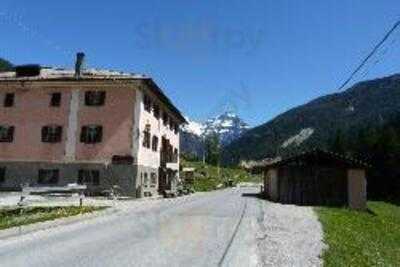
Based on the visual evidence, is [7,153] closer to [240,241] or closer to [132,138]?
[132,138]

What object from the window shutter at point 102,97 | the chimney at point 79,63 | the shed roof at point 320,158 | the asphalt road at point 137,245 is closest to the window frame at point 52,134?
the window shutter at point 102,97

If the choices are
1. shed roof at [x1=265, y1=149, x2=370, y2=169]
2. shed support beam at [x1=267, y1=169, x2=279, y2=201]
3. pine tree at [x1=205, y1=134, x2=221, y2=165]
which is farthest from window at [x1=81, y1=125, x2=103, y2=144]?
pine tree at [x1=205, y1=134, x2=221, y2=165]

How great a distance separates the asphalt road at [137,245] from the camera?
1145 centimetres

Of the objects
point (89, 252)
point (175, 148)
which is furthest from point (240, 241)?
point (175, 148)

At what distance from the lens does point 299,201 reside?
42.8 m

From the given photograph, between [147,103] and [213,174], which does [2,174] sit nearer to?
[147,103]

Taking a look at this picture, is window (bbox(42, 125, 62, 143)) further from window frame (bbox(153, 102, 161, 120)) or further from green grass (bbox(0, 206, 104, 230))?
green grass (bbox(0, 206, 104, 230))

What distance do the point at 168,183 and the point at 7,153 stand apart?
59.2 ft

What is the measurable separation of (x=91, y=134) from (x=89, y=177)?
3611mm

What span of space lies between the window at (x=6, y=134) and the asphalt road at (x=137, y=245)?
25.9m

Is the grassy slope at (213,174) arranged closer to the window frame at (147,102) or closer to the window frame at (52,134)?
the window frame at (147,102)

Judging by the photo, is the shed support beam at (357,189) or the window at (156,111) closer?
the shed support beam at (357,189)

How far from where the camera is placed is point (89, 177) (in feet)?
136

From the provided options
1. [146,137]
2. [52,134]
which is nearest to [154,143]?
[146,137]
